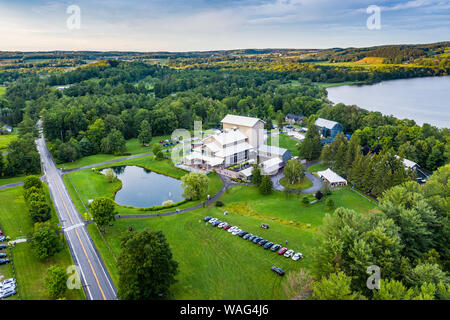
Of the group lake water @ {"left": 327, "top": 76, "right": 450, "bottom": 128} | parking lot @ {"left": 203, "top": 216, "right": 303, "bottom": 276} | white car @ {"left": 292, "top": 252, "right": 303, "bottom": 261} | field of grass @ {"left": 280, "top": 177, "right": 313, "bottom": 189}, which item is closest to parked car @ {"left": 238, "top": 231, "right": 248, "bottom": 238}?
parking lot @ {"left": 203, "top": 216, "right": 303, "bottom": 276}

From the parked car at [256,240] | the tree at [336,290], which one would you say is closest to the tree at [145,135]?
the parked car at [256,240]

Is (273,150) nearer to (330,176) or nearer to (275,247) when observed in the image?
(330,176)

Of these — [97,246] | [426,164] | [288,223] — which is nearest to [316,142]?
[426,164]

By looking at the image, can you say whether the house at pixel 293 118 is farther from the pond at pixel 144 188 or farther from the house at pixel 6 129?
the house at pixel 6 129

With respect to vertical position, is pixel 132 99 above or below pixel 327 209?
above

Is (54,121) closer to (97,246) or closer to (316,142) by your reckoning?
(97,246)

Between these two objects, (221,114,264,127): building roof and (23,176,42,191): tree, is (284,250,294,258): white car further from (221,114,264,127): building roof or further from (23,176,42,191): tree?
(221,114,264,127): building roof
